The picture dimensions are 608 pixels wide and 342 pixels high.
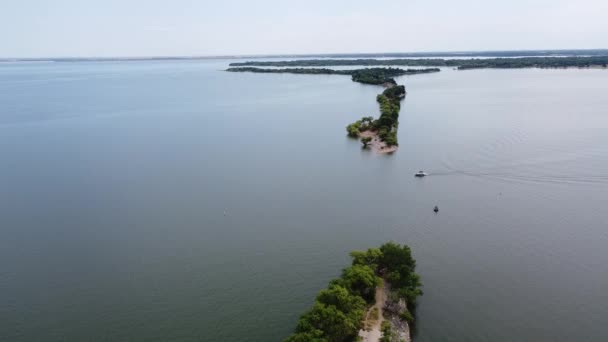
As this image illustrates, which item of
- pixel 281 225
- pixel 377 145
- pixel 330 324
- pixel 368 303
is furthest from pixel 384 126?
pixel 330 324

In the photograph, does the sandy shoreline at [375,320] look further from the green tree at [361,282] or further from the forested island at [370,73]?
the forested island at [370,73]

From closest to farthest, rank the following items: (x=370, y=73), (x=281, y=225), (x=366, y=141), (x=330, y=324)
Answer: (x=330, y=324)
(x=281, y=225)
(x=366, y=141)
(x=370, y=73)

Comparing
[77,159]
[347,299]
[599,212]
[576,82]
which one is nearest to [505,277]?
[347,299]

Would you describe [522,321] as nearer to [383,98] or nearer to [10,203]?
[10,203]

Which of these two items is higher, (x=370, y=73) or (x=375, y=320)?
(x=370, y=73)

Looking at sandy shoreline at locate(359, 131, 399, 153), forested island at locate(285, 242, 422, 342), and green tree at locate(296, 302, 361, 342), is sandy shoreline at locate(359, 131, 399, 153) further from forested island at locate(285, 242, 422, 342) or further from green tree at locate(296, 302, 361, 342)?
green tree at locate(296, 302, 361, 342)

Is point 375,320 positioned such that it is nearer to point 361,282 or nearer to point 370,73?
point 361,282
